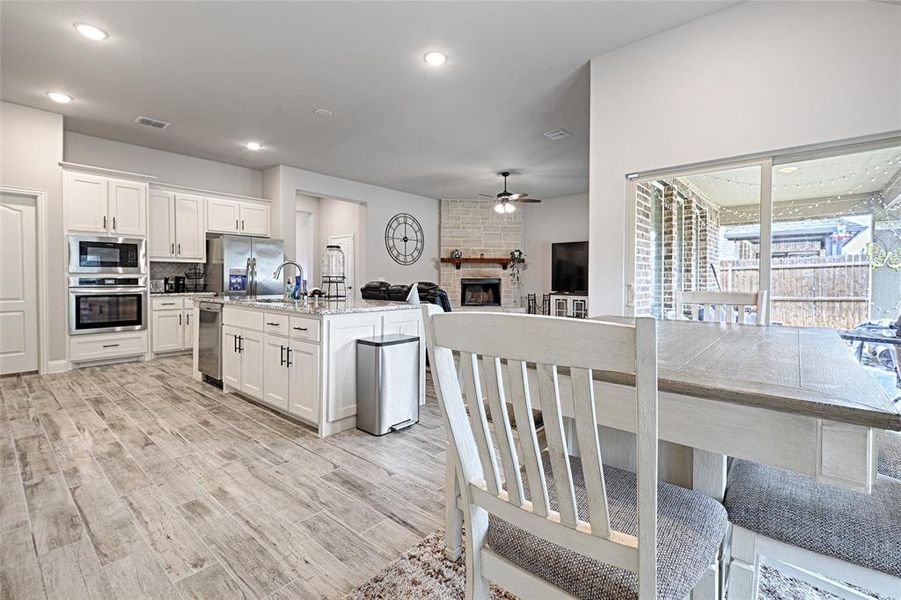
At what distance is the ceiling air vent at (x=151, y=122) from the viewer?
15.2 feet

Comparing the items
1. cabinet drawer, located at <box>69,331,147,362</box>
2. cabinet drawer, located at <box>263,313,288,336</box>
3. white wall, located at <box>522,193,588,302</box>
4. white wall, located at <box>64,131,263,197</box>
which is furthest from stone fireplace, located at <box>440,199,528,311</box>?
cabinet drawer, located at <box>263,313,288,336</box>

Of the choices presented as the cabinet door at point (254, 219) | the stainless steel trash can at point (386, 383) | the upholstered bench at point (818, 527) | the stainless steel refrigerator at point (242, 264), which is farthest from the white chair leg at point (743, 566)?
the cabinet door at point (254, 219)

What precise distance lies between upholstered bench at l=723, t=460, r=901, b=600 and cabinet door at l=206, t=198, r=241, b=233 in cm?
659

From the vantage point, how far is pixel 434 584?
1493 millimetres

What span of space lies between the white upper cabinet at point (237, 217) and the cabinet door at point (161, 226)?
1.52ft

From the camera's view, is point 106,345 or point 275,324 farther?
point 106,345

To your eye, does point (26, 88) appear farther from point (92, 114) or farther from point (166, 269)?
point (166, 269)

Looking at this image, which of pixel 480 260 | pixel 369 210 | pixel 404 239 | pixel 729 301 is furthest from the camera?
pixel 480 260

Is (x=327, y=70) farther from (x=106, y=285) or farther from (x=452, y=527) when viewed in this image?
(x=106, y=285)

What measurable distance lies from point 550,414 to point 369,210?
747 centimetres

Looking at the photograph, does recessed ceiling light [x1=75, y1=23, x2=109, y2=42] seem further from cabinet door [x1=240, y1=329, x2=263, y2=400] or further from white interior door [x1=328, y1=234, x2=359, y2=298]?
white interior door [x1=328, y1=234, x2=359, y2=298]

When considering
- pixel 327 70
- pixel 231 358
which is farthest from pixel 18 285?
pixel 327 70

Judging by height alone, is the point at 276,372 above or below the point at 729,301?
below

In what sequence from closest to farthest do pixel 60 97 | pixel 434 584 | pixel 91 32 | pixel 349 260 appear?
pixel 434 584
pixel 91 32
pixel 60 97
pixel 349 260
